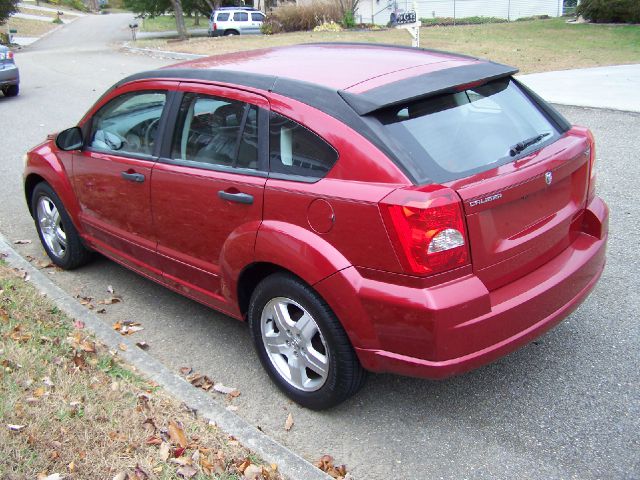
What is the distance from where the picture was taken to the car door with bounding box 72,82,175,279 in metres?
4.18

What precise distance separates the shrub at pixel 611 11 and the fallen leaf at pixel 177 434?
24.3 meters

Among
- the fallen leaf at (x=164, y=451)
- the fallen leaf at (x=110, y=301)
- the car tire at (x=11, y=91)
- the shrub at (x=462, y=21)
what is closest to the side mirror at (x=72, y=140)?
the fallen leaf at (x=110, y=301)

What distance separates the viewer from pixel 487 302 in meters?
2.88

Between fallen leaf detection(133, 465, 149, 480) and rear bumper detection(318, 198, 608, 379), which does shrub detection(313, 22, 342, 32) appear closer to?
rear bumper detection(318, 198, 608, 379)

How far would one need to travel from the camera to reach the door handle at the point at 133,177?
414 cm

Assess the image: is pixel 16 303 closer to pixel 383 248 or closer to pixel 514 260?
pixel 383 248

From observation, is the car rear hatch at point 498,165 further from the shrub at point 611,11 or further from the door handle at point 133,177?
the shrub at point 611,11

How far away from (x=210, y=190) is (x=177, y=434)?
1.32m

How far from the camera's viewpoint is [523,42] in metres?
20.3

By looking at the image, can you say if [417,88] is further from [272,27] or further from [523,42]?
[272,27]

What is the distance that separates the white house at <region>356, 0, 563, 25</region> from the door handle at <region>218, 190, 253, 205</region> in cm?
2707

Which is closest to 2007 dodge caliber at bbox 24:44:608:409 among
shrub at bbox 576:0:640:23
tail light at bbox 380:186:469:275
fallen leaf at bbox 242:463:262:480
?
tail light at bbox 380:186:469:275

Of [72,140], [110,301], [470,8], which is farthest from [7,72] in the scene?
[470,8]

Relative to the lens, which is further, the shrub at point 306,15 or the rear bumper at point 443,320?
the shrub at point 306,15
